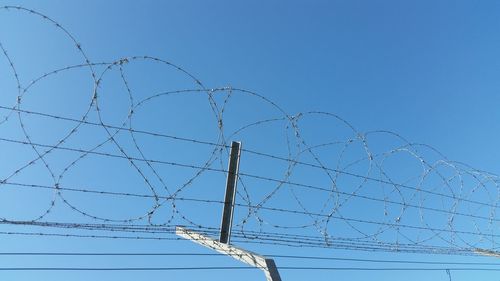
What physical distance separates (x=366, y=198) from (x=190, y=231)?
9.13 feet

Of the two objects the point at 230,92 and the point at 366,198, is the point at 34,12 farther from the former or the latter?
the point at 366,198

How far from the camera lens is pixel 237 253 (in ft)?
22.3

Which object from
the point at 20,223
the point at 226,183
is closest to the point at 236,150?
the point at 226,183

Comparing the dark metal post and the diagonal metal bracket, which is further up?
the dark metal post

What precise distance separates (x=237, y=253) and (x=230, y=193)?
791 millimetres

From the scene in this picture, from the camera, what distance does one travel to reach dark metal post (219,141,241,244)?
6820 mm

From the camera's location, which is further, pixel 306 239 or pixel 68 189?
pixel 306 239

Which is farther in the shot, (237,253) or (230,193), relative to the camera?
(230,193)

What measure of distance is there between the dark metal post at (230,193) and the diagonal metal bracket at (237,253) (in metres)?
0.14

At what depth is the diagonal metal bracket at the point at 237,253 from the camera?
21.0ft

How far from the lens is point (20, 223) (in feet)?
18.5

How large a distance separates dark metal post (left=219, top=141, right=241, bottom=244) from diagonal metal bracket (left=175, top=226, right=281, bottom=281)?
0.14 metres

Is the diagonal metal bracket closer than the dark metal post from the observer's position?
Yes

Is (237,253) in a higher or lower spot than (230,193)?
lower
